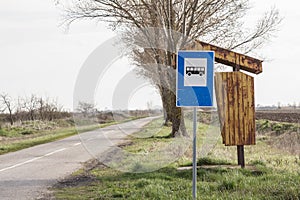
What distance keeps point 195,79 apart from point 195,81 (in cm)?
4

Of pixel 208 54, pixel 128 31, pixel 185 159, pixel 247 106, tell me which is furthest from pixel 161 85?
pixel 208 54

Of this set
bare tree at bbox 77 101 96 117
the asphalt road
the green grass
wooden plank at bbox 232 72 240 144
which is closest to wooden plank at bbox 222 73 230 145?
wooden plank at bbox 232 72 240 144

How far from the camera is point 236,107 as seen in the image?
14.3 metres

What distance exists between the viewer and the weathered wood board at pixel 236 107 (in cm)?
1429

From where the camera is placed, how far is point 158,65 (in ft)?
96.2

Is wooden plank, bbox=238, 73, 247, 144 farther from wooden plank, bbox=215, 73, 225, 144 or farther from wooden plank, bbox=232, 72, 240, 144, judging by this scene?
wooden plank, bbox=215, 73, 225, 144

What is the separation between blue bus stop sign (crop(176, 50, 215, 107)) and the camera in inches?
342

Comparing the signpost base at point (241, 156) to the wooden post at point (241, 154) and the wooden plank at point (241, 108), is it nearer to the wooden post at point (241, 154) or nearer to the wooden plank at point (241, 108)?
the wooden post at point (241, 154)

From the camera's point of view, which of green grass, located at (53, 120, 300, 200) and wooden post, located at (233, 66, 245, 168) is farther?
wooden post, located at (233, 66, 245, 168)

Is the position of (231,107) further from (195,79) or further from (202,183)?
(195,79)

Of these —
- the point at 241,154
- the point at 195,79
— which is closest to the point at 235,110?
the point at 241,154

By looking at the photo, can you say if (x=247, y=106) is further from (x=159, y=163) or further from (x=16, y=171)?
(x=16, y=171)

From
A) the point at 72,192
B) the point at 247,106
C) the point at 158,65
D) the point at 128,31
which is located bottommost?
the point at 72,192

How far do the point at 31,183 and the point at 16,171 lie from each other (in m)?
2.85
